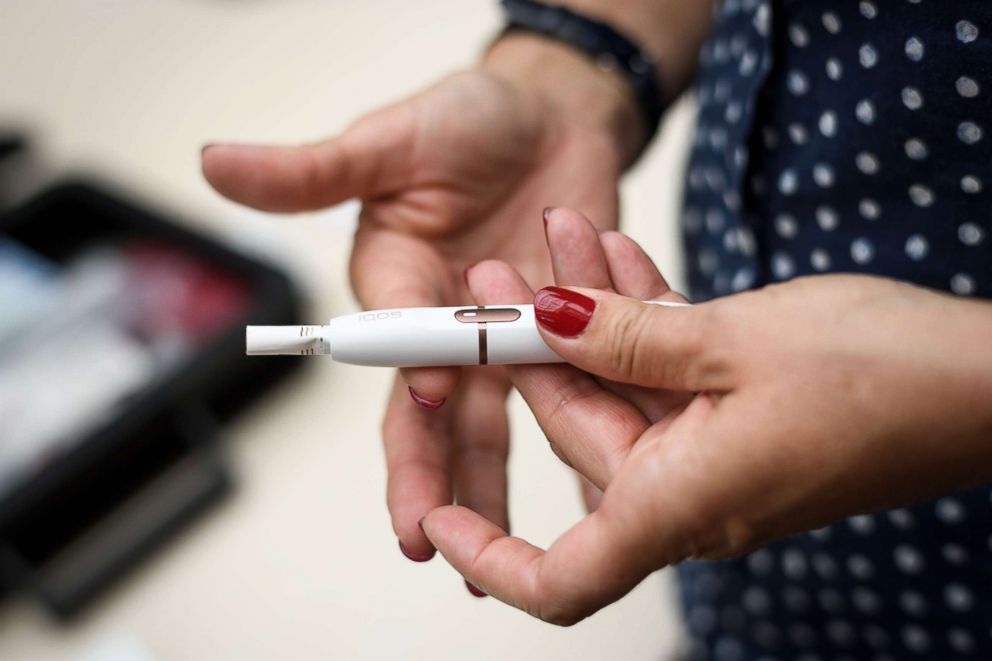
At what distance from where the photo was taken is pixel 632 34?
1.84 feet

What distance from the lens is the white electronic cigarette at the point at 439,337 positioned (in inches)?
14.5

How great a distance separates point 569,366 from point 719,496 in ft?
0.36

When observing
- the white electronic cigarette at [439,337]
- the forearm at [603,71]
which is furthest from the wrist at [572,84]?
the white electronic cigarette at [439,337]

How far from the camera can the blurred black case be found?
62 centimetres

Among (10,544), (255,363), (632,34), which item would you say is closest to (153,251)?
(255,363)

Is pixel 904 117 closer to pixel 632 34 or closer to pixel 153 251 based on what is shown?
pixel 632 34

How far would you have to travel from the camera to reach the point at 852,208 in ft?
1.38

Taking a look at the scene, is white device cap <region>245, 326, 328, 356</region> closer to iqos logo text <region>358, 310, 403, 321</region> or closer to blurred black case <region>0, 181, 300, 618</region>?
iqos logo text <region>358, 310, 403, 321</region>

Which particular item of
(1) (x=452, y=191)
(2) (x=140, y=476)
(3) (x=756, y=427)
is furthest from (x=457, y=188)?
(2) (x=140, y=476)

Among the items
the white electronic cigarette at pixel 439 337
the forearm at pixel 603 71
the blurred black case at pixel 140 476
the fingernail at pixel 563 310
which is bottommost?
the blurred black case at pixel 140 476

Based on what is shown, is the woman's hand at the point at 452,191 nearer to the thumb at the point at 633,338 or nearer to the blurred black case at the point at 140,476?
the thumb at the point at 633,338

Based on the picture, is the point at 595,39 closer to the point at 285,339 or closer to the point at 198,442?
the point at 285,339

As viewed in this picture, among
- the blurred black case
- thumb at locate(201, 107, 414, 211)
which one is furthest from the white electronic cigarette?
the blurred black case

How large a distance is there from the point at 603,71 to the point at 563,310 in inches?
10.7
